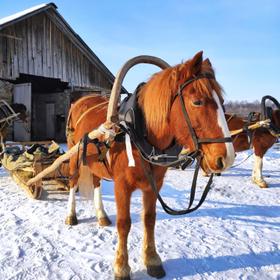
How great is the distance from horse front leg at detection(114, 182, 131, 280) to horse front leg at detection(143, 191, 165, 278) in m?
0.23

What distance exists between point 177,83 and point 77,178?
2549mm

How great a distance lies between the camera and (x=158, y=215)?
4516 mm

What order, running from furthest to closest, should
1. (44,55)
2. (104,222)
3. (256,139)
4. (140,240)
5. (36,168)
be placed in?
(44,55) → (256,139) → (36,168) → (104,222) → (140,240)

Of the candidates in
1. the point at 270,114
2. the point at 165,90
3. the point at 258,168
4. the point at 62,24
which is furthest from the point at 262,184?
the point at 62,24

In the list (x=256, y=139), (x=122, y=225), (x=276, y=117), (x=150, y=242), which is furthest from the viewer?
(x=256, y=139)

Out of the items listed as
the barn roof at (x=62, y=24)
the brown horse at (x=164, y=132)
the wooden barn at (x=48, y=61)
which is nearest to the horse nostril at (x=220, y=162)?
the brown horse at (x=164, y=132)

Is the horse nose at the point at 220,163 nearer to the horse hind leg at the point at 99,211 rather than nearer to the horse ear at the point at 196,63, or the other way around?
the horse ear at the point at 196,63

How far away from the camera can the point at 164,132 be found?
2441 mm

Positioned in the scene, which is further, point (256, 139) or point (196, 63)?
point (256, 139)

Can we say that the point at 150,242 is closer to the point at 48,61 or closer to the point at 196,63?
the point at 196,63

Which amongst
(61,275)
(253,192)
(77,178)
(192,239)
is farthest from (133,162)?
(253,192)

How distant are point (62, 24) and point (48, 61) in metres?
1.71

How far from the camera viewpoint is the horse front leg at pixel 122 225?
272 cm

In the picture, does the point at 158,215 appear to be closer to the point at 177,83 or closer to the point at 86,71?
the point at 177,83
